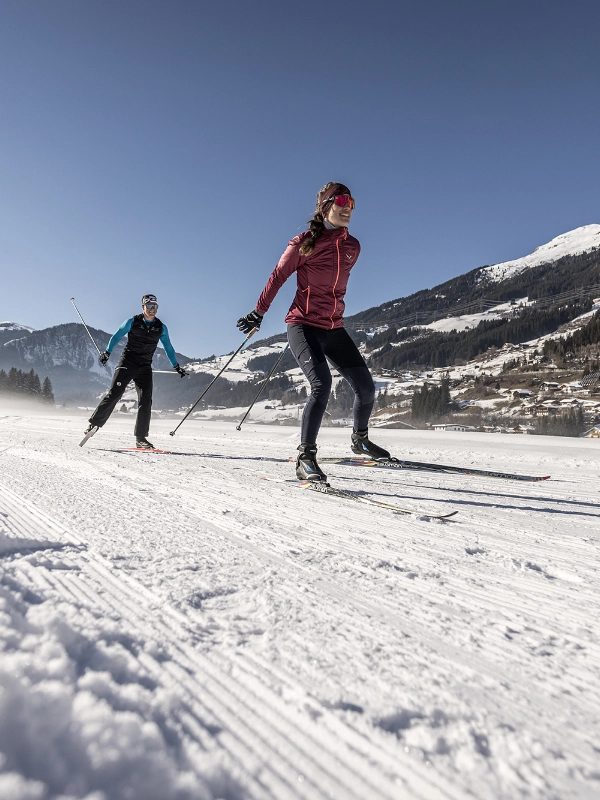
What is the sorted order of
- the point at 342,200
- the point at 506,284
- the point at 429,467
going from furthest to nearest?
the point at 506,284, the point at 429,467, the point at 342,200

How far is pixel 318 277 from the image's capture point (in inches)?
145

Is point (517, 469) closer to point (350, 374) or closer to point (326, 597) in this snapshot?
point (350, 374)

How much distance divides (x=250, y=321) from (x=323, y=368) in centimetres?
94

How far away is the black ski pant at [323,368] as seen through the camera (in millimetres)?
3459

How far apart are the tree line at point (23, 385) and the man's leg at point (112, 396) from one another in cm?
6182

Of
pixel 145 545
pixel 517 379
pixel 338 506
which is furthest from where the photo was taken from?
pixel 517 379

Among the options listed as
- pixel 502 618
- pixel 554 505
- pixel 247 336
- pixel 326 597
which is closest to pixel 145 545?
pixel 326 597

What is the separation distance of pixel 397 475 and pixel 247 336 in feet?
6.78

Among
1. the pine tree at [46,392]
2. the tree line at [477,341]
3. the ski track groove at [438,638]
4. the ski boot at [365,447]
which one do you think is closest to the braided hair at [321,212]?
the ski boot at [365,447]

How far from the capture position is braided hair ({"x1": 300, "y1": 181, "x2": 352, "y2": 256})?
354 cm

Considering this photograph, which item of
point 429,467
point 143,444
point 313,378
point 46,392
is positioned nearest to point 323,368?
point 313,378

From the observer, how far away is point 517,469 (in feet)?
15.0

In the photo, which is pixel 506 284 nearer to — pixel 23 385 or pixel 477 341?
pixel 477 341

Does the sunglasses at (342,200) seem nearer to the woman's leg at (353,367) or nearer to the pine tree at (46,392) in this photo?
the woman's leg at (353,367)
